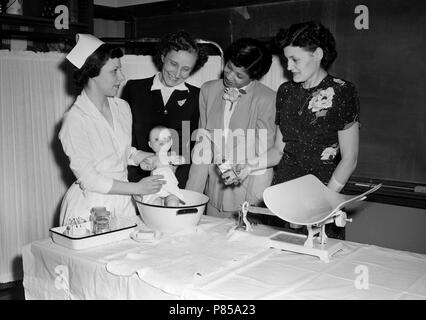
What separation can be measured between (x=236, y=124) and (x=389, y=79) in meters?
1.02

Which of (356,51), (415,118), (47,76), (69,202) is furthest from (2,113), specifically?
(415,118)

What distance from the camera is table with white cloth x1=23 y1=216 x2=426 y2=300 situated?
1.53m

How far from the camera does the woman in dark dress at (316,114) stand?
225cm

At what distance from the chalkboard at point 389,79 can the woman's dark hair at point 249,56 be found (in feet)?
2.33

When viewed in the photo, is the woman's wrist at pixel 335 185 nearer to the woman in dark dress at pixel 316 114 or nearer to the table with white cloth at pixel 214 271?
the woman in dark dress at pixel 316 114

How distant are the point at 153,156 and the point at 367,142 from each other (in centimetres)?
150

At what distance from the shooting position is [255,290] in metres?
1.52

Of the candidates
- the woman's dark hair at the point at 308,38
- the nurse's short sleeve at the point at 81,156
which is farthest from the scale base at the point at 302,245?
the woman's dark hair at the point at 308,38

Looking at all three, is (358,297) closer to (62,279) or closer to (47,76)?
(62,279)

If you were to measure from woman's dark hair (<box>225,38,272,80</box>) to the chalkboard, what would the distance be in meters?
0.71

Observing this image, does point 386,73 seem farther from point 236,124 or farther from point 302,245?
point 302,245

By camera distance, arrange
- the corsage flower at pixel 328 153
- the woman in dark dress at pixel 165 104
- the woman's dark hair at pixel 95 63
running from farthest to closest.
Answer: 1. the woman in dark dress at pixel 165 104
2. the corsage flower at pixel 328 153
3. the woman's dark hair at pixel 95 63

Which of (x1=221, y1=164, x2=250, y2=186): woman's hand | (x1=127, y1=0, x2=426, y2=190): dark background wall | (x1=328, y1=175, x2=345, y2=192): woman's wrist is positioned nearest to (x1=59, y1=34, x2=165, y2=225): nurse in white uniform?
(x1=221, y1=164, x2=250, y2=186): woman's hand

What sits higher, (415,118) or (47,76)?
(47,76)
